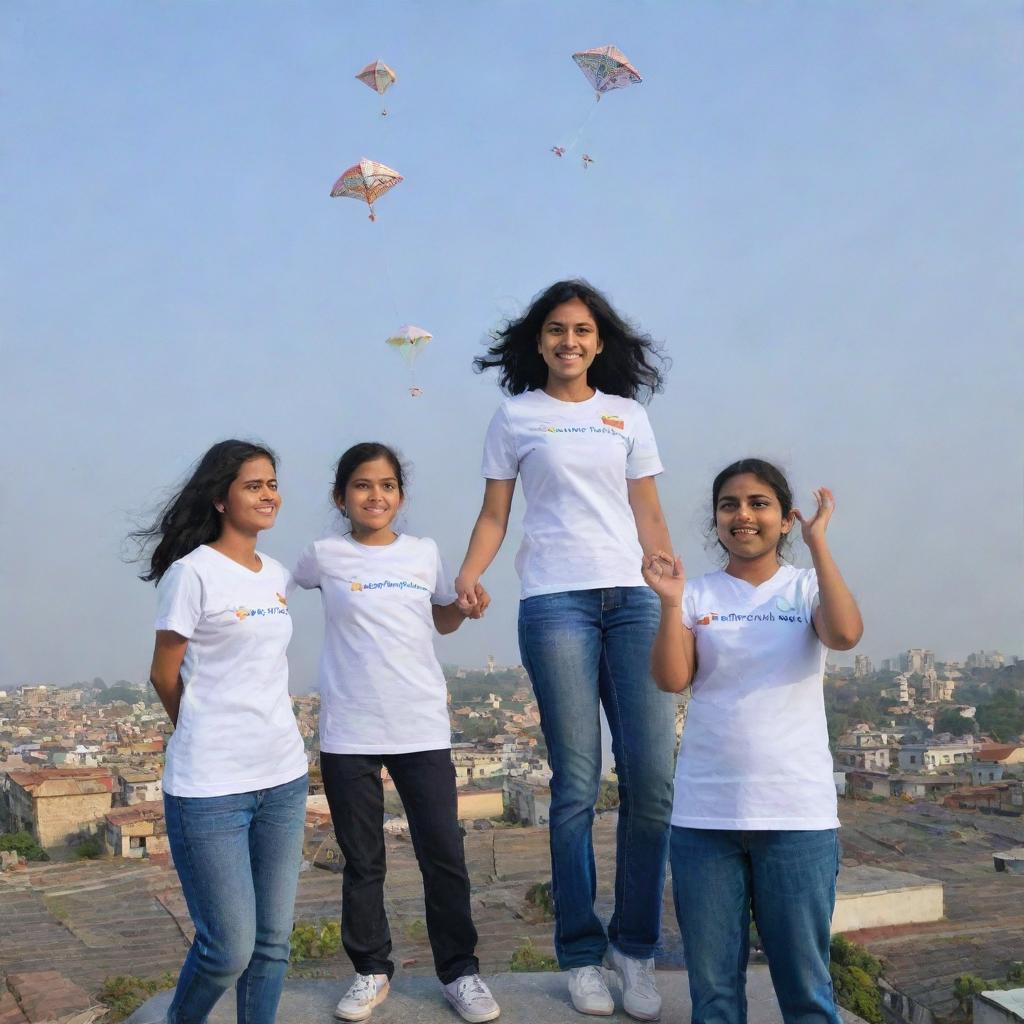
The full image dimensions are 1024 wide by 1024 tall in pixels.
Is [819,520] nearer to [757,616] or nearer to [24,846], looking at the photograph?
[757,616]

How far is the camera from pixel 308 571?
9.25ft

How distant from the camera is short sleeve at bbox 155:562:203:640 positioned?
2.32 m

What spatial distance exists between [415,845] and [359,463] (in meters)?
1.07

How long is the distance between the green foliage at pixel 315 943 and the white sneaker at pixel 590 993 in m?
13.6

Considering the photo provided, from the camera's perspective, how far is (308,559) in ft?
9.26

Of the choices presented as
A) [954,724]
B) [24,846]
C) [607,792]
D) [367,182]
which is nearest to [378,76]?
[367,182]

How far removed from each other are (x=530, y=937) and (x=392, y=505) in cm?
1790

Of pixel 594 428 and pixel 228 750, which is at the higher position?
pixel 594 428

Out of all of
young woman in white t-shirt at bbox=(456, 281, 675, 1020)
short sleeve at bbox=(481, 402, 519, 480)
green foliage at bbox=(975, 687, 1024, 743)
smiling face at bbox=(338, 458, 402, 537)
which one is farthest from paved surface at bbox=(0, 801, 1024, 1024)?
short sleeve at bbox=(481, 402, 519, 480)

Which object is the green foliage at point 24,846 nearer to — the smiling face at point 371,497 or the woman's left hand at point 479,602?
the smiling face at point 371,497

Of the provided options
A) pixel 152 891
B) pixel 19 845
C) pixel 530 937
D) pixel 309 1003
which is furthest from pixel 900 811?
pixel 309 1003

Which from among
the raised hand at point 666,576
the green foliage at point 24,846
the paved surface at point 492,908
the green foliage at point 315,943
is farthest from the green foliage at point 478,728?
the raised hand at point 666,576

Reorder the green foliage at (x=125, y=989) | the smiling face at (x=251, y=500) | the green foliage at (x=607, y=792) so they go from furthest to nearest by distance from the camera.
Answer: the green foliage at (x=125, y=989) < the green foliage at (x=607, y=792) < the smiling face at (x=251, y=500)

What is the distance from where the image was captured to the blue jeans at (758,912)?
2090 millimetres
